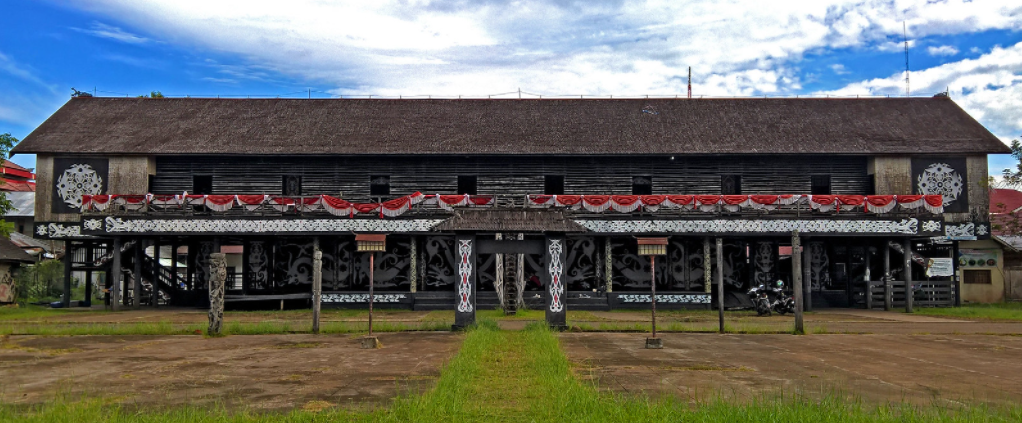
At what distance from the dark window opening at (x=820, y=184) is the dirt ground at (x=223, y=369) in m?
20.3

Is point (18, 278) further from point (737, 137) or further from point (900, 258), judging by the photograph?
point (900, 258)

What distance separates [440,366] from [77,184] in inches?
982

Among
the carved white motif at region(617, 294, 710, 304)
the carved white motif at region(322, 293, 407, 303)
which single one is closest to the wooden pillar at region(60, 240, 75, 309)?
the carved white motif at region(322, 293, 407, 303)

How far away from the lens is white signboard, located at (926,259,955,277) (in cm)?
2922

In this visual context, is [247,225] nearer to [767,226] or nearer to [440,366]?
[440,366]

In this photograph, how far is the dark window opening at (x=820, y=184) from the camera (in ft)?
104

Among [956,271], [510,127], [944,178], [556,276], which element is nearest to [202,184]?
[510,127]

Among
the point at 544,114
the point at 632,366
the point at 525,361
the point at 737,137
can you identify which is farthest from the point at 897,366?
the point at 544,114

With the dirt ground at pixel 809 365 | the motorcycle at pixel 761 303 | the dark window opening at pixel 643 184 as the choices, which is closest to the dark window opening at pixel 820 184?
the dark window opening at pixel 643 184

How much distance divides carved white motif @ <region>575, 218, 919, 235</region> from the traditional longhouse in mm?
51

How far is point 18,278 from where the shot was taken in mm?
33656

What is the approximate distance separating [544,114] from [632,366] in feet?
75.3

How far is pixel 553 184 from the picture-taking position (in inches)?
1236

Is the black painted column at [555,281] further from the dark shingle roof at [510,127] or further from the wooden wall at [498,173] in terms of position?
the wooden wall at [498,173]
